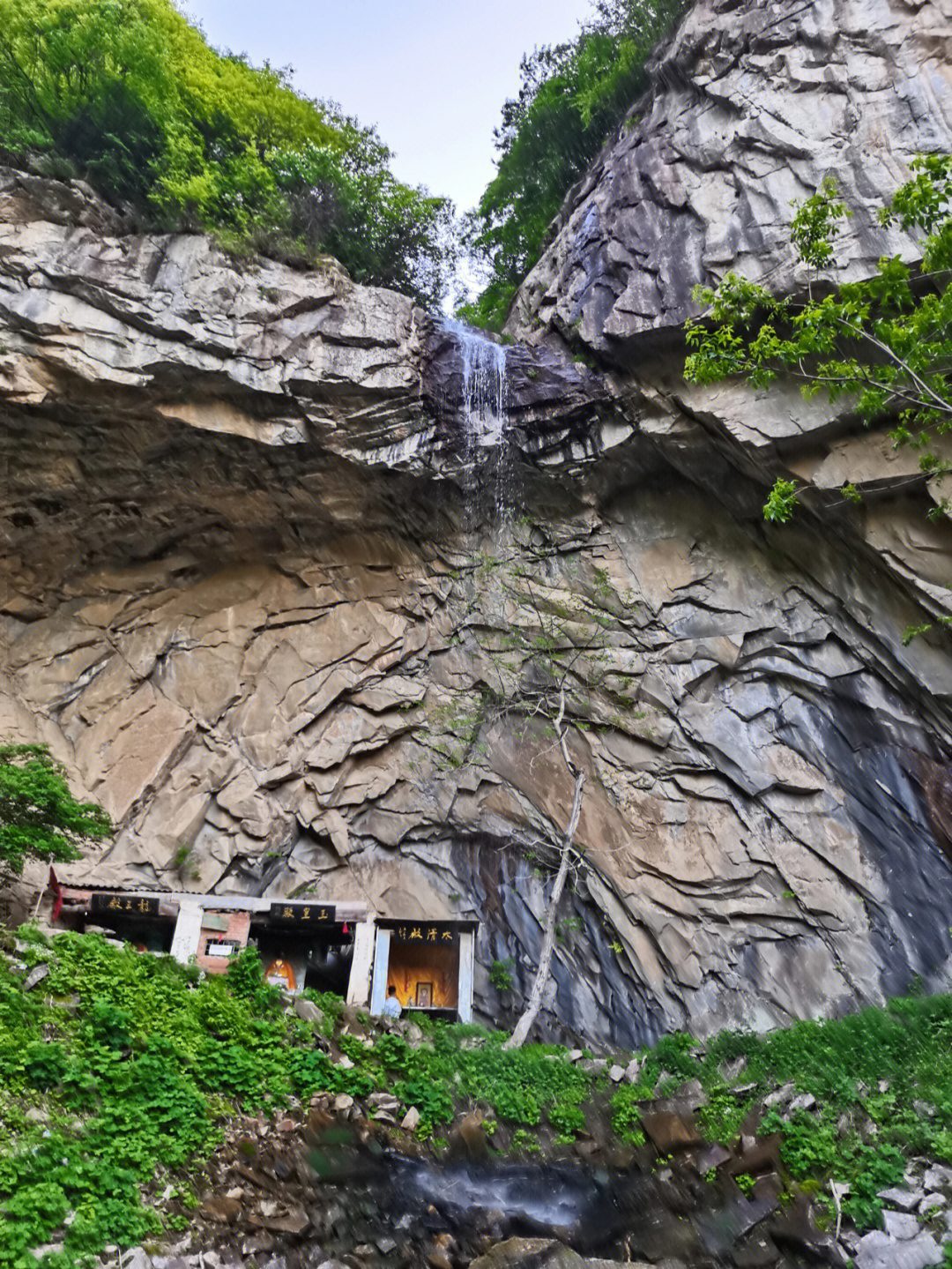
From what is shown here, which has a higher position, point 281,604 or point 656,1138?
point 281,604

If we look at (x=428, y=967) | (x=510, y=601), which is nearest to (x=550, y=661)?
(x=510, y=601)

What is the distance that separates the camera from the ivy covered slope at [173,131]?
13.1 metres

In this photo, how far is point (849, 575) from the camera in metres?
12.1

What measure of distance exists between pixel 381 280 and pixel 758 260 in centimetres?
846

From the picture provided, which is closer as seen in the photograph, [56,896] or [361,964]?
[56,896]

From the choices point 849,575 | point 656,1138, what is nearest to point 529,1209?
point 656,1138

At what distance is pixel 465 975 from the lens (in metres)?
13.0

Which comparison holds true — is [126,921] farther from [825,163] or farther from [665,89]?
[665,89]

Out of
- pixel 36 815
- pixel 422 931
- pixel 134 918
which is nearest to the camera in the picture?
pixel 36 815

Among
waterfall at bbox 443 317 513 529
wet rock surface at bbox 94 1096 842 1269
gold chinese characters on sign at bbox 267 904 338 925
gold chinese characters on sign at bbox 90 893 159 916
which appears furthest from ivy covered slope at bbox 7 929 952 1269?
waterfall at bbox 443 317 513 529

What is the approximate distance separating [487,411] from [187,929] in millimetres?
10438

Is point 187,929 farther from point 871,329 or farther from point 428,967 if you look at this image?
point 871,329

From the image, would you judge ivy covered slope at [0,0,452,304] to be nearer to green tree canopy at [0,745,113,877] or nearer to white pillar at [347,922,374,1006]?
green tree canopy at [0,745,113,877]

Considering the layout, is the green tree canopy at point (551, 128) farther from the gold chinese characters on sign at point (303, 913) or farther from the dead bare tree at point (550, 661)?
the gold chinese characters on sign at point (303, 913)
